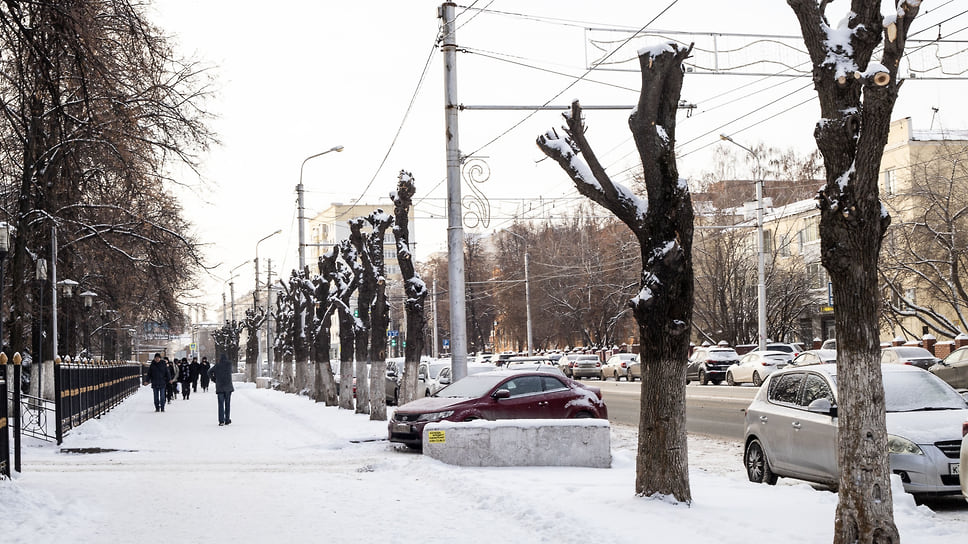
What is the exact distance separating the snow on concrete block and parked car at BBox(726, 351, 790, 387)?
84.7 ft

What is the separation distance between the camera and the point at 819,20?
26.2 feet

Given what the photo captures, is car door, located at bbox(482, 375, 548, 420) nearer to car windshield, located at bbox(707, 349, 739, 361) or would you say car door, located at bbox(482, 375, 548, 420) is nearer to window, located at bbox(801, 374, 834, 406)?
window, located at bbox(801, 374, 834, 406)

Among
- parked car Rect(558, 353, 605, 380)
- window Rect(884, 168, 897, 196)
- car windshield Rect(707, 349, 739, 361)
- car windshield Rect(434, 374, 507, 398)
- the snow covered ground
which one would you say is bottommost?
parked car Rect(558, 353, 605, 380)

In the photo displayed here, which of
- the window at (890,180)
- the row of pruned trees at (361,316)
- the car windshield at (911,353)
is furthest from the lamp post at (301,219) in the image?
the window at (890,180)

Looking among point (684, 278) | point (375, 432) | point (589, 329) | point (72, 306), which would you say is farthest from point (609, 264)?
point (684, 278)

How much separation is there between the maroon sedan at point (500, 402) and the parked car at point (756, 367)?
22088 mm

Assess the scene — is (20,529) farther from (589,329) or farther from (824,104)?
(589,329)

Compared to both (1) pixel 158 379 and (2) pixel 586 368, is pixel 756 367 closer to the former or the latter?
(2) pixel 586 368

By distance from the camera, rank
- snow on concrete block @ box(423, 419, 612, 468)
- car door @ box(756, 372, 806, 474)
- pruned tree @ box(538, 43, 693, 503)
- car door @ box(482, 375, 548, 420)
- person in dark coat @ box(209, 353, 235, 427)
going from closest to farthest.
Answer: pruned tree @ box(538, 43, 693, 503) < car door @ box(756, 372, 806, 474) < snow on concrete block @ box(423, 419, 612, 468) < car door @ box(482, 375, 548, 420) < person in dark coat @ box(209, 353, 235, 427)

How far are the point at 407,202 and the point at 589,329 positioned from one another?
54350 mm

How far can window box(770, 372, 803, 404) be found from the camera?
511 inches

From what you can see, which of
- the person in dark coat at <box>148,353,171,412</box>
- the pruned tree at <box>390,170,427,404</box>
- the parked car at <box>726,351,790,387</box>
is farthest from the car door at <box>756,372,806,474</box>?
the parked car at <box>726,351,790,387</box>

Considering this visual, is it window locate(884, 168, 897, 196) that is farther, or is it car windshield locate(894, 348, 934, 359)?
window locate(884, 168, 897, 196)

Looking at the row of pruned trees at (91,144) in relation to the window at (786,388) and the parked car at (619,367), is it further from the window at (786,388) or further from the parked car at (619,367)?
the parked car at (619,367)
